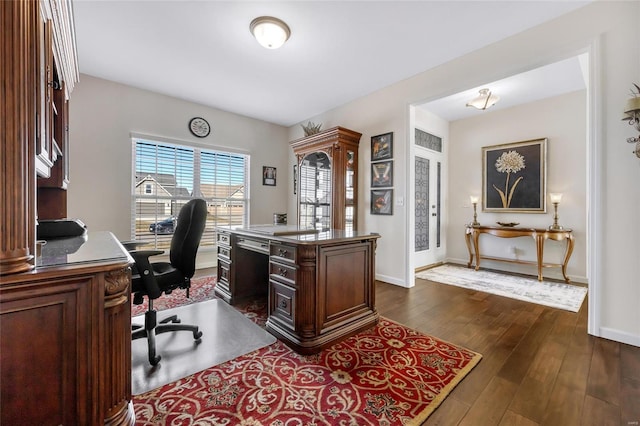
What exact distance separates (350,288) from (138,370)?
158cm

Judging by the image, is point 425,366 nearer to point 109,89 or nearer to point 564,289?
point 564,289

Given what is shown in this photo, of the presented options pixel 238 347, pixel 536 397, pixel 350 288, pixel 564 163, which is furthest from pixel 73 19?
pixel 564 163

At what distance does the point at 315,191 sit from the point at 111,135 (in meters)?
3.07

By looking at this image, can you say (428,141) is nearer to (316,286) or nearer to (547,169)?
(547,169)

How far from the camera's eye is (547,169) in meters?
4.09

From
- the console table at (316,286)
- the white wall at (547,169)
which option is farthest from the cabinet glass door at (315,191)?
the white wall at (547,169)

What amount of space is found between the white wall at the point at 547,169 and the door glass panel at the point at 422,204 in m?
0.80

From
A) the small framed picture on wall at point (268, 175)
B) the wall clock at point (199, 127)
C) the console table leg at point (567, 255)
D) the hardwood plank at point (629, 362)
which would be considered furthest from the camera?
the small framed picture on wall at point (268, 175)

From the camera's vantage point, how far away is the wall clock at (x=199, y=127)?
14.2ft

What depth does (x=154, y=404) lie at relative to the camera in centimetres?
140

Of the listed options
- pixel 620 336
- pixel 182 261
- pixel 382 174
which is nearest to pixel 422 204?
pixel 382 174

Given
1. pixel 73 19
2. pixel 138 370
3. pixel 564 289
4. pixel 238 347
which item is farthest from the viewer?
pixel 564 289

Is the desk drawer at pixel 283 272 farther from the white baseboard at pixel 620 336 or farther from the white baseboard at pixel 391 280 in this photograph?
the white baseboard at pixel 620 336

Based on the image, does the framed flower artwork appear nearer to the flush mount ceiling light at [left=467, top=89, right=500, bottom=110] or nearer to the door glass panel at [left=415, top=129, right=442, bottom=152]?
the door glass panel at [left=415, top=129, right=442, bottom=152]
